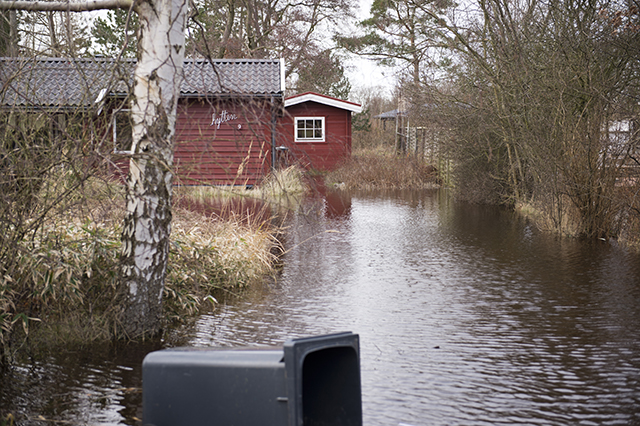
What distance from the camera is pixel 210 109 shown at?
1795 centimetres

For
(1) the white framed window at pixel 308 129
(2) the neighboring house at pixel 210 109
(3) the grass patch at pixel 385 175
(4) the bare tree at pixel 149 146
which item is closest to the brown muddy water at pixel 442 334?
(4) the bare tree at pixel 149 146

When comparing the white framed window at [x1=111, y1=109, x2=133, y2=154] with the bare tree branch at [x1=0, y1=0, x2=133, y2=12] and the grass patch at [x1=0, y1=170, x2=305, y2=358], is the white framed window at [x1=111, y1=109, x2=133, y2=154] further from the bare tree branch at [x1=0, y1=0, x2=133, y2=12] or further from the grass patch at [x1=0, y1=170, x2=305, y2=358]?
the bare tree branch at [x1=0, y1=0, x2=133, y2=12]

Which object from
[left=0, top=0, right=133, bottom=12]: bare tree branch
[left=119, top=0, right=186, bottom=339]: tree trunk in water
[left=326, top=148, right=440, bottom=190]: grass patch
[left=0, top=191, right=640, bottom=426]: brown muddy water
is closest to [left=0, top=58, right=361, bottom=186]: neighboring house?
[left=119, top=0, right=186, bottom=339]: tree trunk in water

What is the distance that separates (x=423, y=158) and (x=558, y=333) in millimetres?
19561

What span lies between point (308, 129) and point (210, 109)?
10.5 m

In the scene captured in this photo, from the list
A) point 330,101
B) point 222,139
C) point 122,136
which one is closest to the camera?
point 222,139

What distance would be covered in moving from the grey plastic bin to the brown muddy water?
76 centimetres

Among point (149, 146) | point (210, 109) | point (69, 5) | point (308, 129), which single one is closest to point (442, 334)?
point (149, 146)

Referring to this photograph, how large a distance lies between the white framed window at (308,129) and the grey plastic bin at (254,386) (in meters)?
25.1

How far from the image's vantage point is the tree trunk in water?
447 cm

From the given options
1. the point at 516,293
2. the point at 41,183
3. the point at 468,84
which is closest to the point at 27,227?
the point at 41,183

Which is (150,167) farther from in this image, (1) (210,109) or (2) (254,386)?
(1) (210,109)

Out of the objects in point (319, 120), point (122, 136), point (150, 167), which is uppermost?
point (319, 120)

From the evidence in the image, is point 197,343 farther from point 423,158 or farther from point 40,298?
point 423,158
